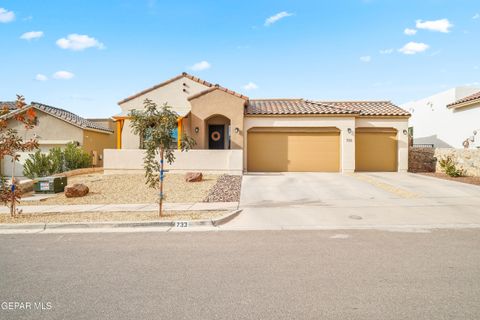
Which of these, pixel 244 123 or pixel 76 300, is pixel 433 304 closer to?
pixel 76 300

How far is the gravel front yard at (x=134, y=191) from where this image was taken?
11.2m

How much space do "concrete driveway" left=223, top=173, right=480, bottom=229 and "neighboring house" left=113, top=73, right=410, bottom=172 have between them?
3.41 metres

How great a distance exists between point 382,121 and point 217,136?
34.3 feet

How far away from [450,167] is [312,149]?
7137 millimetres

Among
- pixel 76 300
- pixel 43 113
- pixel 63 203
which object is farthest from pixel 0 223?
pixel 43 113

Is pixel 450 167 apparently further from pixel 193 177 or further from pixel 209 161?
pixel 193 177

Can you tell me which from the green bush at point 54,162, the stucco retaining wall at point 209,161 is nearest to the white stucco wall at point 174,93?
the green bush at point 54,162

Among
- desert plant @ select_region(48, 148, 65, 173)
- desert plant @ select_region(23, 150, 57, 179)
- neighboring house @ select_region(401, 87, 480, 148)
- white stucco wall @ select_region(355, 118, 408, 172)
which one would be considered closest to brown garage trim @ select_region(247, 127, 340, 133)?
white stucco wall @ select_region(355, 118, 408, 172)

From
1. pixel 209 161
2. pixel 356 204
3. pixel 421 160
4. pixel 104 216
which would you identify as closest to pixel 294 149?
pixel 209 161

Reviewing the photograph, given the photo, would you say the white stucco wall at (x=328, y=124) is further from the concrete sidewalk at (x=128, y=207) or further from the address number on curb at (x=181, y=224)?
the address number on curb at (x=181, y=224)

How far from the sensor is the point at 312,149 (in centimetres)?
1797

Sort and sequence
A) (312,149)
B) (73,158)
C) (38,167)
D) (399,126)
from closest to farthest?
1. (38,167)
2. (312,149)
3. (399,126)
4. (73,158)

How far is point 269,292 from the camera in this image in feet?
12.5

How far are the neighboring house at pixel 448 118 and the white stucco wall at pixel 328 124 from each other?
7.94 meters
